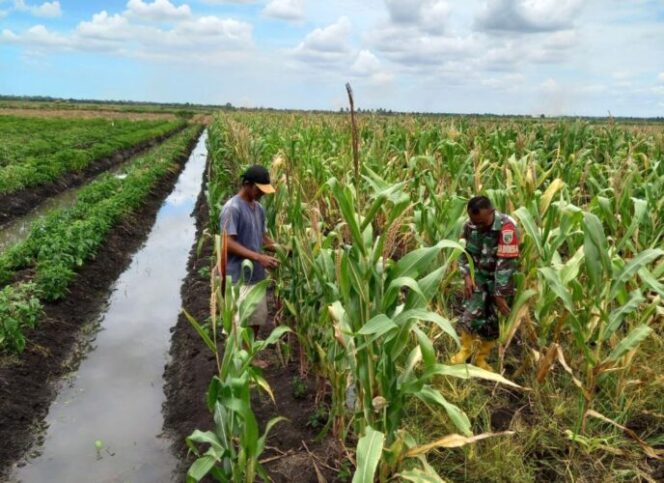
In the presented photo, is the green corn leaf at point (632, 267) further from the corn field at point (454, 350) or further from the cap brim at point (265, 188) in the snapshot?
the cap brim at point (265, 188)

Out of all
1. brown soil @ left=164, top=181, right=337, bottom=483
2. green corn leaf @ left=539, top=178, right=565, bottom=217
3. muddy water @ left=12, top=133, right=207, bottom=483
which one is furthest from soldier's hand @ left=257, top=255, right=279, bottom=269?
green corn leaf @ left=539, top=178, right=565, bottom=217

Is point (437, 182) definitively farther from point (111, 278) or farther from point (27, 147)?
point (27, 147)

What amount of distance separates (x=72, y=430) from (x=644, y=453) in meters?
3.97

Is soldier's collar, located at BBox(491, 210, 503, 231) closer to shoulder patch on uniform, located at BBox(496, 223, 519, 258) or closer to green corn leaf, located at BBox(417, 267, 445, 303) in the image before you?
shoulder patch on uniform, located at BBox(496, 223, 519, 258)

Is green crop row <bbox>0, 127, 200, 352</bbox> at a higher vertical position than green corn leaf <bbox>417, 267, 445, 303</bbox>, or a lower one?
lower

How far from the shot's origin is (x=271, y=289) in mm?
6766

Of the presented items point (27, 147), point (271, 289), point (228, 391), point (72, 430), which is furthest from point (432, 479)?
point (27, 147)

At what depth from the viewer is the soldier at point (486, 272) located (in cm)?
367

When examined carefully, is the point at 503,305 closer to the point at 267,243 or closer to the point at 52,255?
the point at 267,243

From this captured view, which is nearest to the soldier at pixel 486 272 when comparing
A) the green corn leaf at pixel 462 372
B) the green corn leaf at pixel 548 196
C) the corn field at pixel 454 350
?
the corn field at pixel 454 350

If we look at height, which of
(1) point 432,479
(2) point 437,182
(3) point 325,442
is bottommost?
(3) point 325,442

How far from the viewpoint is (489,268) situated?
391cm

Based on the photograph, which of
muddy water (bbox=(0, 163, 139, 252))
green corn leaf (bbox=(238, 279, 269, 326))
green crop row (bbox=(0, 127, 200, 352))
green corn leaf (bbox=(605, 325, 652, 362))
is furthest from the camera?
muddy water (bbox=(0, 163, 139, 252))

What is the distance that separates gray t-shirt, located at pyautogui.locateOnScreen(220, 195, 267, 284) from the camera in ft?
13.7
